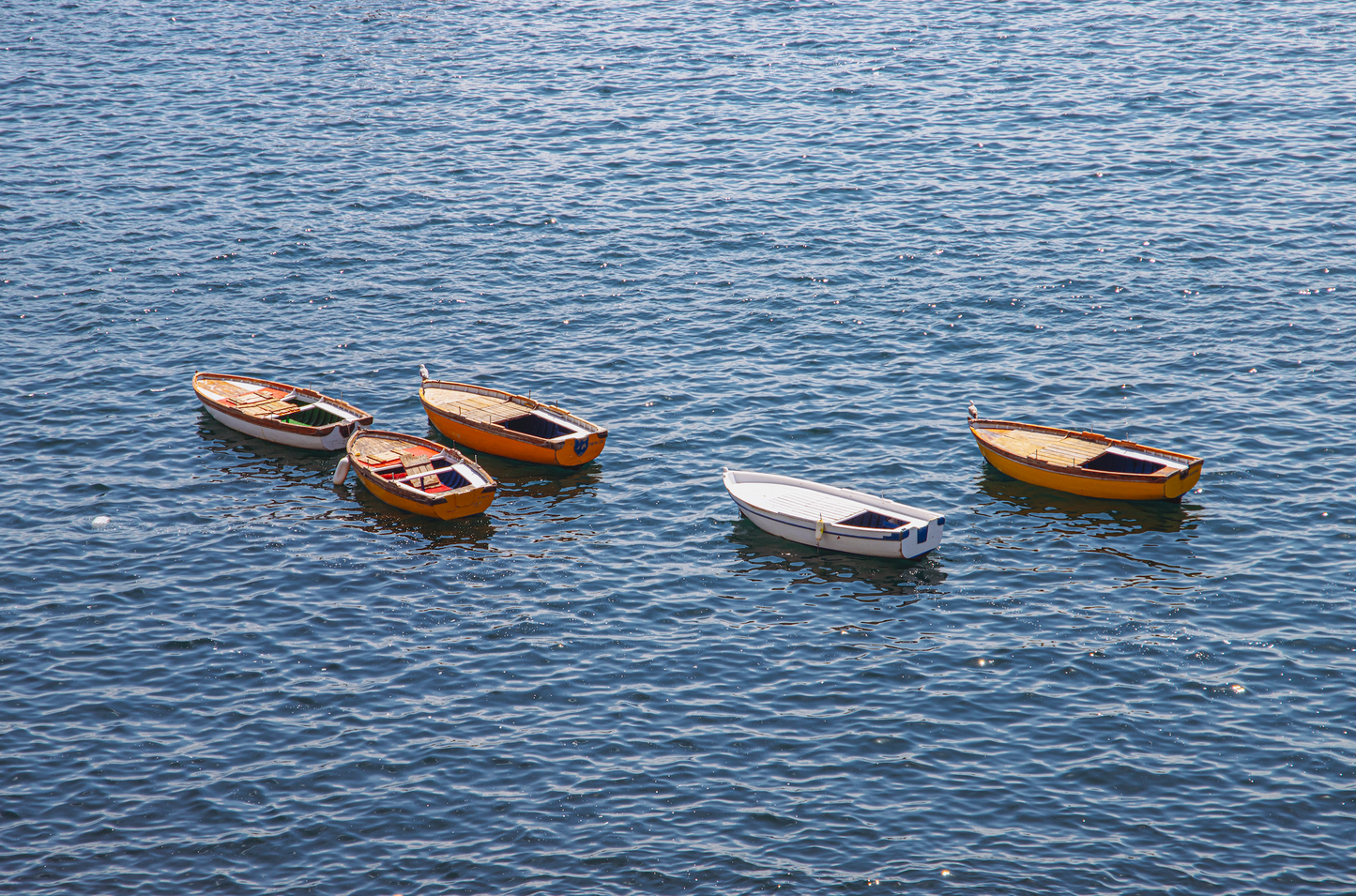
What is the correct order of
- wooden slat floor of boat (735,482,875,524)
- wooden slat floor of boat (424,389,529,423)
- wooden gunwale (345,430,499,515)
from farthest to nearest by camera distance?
1. wooden slat floor of boat (424,389,529,423)
2. wooden gunwale (345,430,499,515)
3. wooden slat floor of boat (735,482,875,524)

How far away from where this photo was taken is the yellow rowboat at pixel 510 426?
4447 centimetres

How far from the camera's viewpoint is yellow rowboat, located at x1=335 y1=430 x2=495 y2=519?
41219mm

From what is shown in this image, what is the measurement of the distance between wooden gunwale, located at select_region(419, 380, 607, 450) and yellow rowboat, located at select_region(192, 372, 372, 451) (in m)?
2.62

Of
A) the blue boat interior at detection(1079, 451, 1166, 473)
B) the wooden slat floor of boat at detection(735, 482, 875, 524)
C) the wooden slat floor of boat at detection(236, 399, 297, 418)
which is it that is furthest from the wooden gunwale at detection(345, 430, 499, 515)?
the blue boat interior at detection(1079, 451, 1166, 473)

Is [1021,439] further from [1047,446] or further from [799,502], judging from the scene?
[799,502]

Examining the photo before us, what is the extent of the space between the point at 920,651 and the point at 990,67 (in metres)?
59.6

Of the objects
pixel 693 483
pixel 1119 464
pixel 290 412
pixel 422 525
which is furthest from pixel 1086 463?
pixel 290 412

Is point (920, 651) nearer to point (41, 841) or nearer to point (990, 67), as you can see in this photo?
point (41, 841)

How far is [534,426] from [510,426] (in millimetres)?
845

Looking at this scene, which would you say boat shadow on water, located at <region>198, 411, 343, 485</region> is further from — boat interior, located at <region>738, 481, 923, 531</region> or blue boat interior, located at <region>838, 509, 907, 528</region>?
blue boat interior, located at <region>838, 509, 907, 528</region>

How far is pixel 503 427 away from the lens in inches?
1781

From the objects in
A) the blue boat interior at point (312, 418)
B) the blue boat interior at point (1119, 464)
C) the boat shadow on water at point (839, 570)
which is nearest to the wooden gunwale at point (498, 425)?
the blue boat interior at point (312, 418)

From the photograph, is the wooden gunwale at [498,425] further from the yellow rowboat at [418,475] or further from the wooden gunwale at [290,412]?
the wooden gunwale at [290,412]

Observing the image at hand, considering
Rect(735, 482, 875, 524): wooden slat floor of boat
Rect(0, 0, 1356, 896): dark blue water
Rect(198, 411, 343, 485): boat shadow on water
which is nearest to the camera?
Rect(0, 0, 1356, 896): dark blue water
